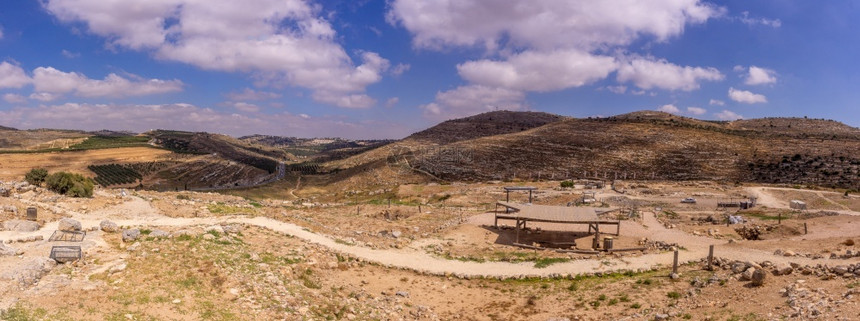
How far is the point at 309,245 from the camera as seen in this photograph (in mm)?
21297

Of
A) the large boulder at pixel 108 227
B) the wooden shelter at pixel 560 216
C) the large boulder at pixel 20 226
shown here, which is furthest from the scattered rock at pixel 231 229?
the wooden shelter at pixel 560 216

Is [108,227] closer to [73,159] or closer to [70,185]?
[70,185]

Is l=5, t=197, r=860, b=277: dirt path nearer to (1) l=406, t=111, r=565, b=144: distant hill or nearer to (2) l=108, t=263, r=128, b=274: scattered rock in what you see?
(2) l=108, t=263, r=128, b=274: scattered rock

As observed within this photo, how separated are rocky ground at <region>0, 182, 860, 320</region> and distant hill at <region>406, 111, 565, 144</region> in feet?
320

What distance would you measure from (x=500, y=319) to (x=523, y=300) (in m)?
2.09

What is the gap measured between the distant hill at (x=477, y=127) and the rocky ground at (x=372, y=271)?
97.5 m

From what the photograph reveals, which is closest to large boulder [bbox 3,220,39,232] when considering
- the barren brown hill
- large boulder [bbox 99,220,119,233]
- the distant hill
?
large boulder [bbox 99,220,119,233]

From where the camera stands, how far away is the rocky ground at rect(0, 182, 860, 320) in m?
12.7

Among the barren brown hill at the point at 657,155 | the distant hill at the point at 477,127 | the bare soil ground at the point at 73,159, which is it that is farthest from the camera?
the distant hill at the point at 477,127

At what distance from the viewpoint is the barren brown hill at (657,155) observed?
220 feet

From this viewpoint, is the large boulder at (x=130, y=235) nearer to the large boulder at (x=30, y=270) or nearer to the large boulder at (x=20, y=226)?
the large boulder at (x=30, y=270)

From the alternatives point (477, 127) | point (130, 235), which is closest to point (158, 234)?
point (130, 235)

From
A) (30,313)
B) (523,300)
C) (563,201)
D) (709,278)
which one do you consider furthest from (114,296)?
(563,201)

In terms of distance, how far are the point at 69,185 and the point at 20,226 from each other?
16431 millimetres
